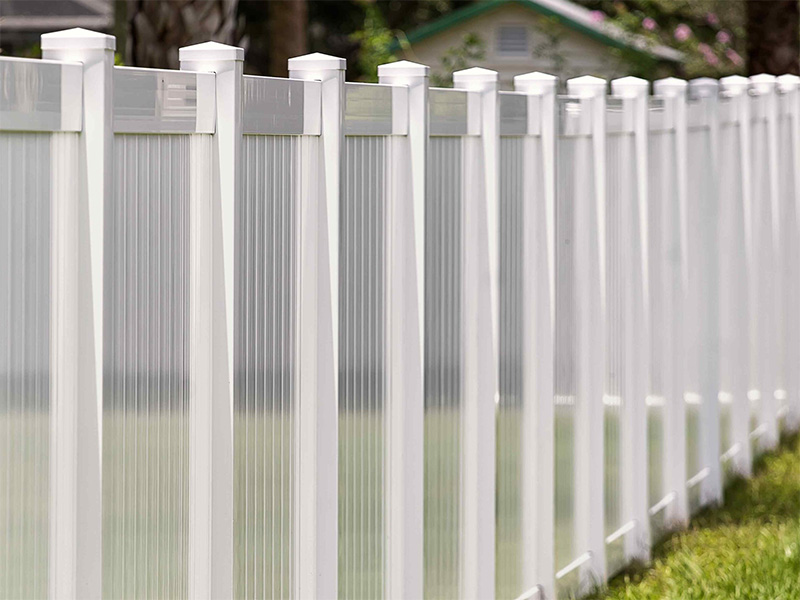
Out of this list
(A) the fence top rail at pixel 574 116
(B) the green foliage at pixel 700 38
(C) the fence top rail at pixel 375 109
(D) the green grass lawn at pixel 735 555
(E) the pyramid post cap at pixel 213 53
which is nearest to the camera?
(E) the pyramid post cap at pixel 213 53

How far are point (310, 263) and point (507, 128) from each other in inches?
57.2

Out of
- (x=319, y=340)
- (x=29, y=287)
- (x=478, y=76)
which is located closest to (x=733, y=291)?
(x=478, y=76)

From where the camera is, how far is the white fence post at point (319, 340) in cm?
383

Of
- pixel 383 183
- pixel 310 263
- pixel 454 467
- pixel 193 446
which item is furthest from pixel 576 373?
pixel 193 446

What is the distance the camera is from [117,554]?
3107 mm

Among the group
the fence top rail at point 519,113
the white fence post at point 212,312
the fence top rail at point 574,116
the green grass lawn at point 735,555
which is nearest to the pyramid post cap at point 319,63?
the white fence post at point 212,312

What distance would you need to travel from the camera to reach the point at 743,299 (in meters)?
8.05

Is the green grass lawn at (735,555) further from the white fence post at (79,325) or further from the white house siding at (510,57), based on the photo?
the white house siding at (510,57)

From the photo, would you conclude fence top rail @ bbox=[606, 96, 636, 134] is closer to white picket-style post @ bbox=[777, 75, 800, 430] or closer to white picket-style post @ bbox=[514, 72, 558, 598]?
white picket-style post @ bbox=[514, 72, 558, 598]

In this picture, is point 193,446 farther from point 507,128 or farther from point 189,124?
point 507,128

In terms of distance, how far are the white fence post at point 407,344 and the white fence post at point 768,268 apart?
14.3 ft

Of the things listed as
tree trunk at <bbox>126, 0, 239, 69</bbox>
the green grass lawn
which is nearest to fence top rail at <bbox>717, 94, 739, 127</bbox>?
the green grass lawn

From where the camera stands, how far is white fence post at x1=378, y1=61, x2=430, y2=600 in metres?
4.35

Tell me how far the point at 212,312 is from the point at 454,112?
1576 millimetres
